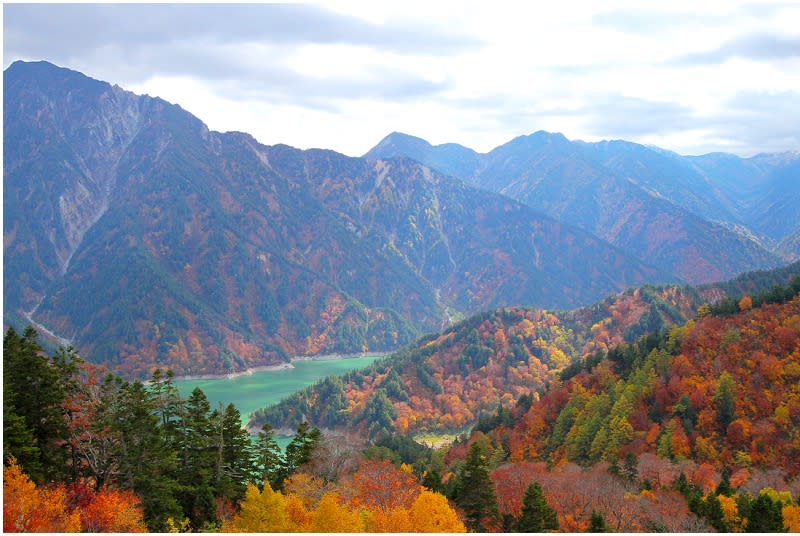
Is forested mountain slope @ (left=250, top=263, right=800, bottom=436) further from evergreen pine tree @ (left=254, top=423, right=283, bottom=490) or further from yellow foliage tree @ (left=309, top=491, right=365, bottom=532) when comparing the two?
yellow foliage tree @ (left=309, top=491, right=365, bottom=532)

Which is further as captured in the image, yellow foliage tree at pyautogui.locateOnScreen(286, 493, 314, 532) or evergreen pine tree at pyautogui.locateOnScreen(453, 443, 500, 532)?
evergreen pine tree at pyautogui.locateOnScreen(453, 443, 500, 532)

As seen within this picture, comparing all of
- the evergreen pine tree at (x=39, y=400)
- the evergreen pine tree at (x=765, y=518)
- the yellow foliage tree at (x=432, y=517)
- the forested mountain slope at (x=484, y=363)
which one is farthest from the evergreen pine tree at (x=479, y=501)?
the forested mountain slope at (x=484, y=363)

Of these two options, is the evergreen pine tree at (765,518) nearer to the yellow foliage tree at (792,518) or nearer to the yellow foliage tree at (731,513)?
the yellow foliage tree at (792,518)

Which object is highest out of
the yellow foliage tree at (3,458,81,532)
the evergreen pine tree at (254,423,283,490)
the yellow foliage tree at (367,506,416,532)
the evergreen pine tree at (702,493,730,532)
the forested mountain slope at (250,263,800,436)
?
the yellow foliage tree at (3,458,81,532)

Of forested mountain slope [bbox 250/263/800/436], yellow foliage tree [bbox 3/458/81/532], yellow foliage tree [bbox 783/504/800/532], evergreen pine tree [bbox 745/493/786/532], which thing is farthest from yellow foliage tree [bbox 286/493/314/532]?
forested mountain slope [bbox 250/263/800/436]

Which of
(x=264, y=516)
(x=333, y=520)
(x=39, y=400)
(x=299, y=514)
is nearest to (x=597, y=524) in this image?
(x=333, y=520)
